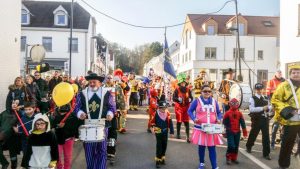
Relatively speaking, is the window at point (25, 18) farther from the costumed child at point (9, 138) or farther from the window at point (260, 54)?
the costumed child at point (9, 138)

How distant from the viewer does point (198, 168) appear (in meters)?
7.96

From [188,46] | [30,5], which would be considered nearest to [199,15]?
[188,46]

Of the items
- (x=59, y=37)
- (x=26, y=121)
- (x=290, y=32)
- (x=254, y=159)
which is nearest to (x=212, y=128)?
(x=254, y=159)

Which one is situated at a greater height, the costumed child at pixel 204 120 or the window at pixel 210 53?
the window at pixel 210 53

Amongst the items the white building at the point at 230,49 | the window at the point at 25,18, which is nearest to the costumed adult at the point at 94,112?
the window at the point at 25,18

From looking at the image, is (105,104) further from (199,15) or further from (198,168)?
(199,15)

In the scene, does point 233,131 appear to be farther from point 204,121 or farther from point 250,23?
point 250,23

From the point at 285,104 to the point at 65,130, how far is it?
4115mm

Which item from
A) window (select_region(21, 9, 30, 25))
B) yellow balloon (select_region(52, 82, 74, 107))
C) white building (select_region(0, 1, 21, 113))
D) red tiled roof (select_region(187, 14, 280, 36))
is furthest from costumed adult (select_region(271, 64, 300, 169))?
red tiled roof (select_region(187, 14, 280, 36))

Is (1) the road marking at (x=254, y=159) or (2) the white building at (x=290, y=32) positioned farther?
(2) the white building at (x=290, y=32)

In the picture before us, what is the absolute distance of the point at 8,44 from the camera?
12766 millimetres

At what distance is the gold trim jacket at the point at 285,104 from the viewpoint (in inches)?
278

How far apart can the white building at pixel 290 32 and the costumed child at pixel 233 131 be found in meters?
11.6

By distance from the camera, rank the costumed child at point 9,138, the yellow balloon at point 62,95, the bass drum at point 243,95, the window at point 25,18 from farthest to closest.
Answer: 1. the window at point 25,18
2. the bass drum at point 243,95
3. the costumed child at point 9,138
4. the yellow balloon at point 62,95
